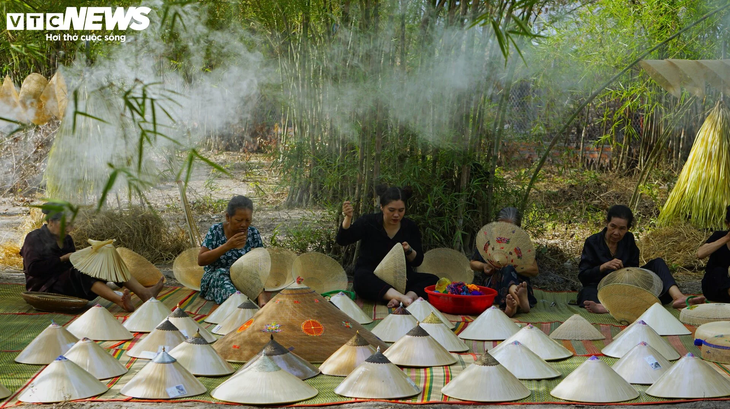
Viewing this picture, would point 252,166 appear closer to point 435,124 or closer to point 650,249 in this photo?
point 435,124

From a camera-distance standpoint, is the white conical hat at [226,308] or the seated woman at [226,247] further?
the seated woman at [226,247]

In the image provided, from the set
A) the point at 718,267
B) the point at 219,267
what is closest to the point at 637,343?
the point at 718,267

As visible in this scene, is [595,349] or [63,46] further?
[63,46]

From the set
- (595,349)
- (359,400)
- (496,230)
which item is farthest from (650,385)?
(496,230)

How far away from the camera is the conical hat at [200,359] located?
3070 millimetres

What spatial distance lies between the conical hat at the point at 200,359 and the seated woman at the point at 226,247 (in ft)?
4.42

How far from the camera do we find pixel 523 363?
124 inches

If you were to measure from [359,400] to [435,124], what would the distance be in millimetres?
2914

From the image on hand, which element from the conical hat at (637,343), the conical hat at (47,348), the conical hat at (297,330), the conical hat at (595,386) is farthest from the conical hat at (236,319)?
the conical hat at (637,343)

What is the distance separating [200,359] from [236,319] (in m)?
0.81

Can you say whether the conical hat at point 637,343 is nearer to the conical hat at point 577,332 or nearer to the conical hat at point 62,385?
the conical hat at point 577,332

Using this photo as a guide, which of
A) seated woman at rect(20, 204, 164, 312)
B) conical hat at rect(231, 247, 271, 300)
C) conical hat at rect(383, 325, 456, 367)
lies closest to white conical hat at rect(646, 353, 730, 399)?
conical hat at rect(383, 325, 456, 367)

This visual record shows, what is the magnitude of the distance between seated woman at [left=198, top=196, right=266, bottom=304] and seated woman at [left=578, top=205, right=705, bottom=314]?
203 centimetres

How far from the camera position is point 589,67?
7422mm
